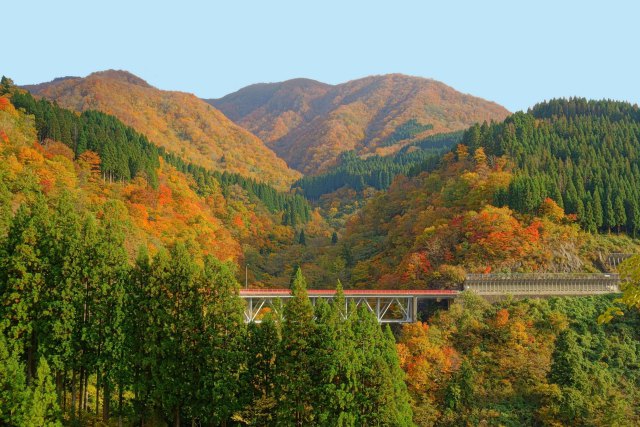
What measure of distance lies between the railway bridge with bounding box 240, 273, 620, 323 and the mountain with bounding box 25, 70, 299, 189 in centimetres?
8274

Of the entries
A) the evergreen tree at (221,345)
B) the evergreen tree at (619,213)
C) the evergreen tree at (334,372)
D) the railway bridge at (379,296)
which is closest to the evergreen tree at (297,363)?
the evergreen tree at (334,372)

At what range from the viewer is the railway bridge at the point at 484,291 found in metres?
51.3

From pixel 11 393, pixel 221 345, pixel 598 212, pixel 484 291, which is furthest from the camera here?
pixel 598 212

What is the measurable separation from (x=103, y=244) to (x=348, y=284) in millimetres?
37851

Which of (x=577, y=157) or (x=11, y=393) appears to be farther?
(x=577, y=157)

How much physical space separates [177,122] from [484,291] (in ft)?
387

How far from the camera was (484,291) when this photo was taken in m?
53.9

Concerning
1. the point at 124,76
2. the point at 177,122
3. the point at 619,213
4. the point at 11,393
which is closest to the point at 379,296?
the point at 11,393

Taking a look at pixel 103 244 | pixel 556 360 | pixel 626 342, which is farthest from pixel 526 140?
pixel 103 244

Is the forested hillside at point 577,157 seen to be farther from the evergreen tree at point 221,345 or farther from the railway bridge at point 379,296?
the evergreen tree at point 221,345

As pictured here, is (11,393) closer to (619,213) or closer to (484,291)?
(484,291)

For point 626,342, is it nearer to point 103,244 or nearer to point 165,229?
Answer: point 103,244

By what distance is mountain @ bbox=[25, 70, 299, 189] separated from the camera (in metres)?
137

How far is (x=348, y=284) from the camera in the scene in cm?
6781
